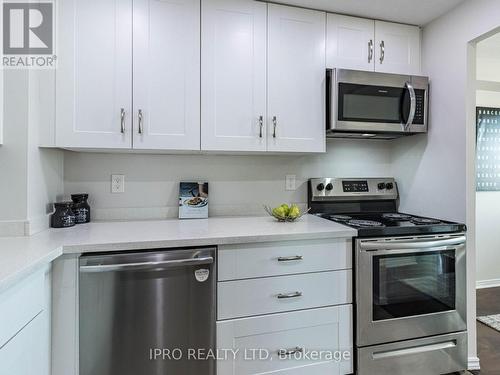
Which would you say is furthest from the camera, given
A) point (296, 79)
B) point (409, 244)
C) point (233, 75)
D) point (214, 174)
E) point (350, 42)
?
point (214, 174)

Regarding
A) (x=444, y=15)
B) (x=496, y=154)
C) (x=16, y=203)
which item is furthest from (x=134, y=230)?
(x=496, y=154)

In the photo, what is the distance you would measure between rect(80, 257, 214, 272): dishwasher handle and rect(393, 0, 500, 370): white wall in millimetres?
1594

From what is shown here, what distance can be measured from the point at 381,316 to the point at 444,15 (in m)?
1.97

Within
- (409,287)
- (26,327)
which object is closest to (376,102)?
(409,287)

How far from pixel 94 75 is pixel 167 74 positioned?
381 millimetres

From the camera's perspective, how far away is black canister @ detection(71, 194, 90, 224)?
1.76 m

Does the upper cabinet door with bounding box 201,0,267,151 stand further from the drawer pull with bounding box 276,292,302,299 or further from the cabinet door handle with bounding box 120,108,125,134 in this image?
the drawer pull with bounding box 276,292,302,299

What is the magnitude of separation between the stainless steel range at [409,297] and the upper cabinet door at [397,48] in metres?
1.10

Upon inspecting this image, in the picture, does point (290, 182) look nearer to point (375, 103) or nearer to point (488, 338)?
point (375, 103)

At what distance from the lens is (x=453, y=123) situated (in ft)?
6.11

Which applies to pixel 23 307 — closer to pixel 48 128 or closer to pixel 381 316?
pixel 48 128

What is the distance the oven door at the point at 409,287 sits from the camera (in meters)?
1.62

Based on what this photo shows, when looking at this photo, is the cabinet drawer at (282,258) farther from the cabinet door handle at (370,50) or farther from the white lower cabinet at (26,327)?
the cabinet door handle at (370,50)

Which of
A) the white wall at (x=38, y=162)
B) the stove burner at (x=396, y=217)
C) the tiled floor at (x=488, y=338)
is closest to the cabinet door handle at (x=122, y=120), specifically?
the white wall at (x=38, y=162)
